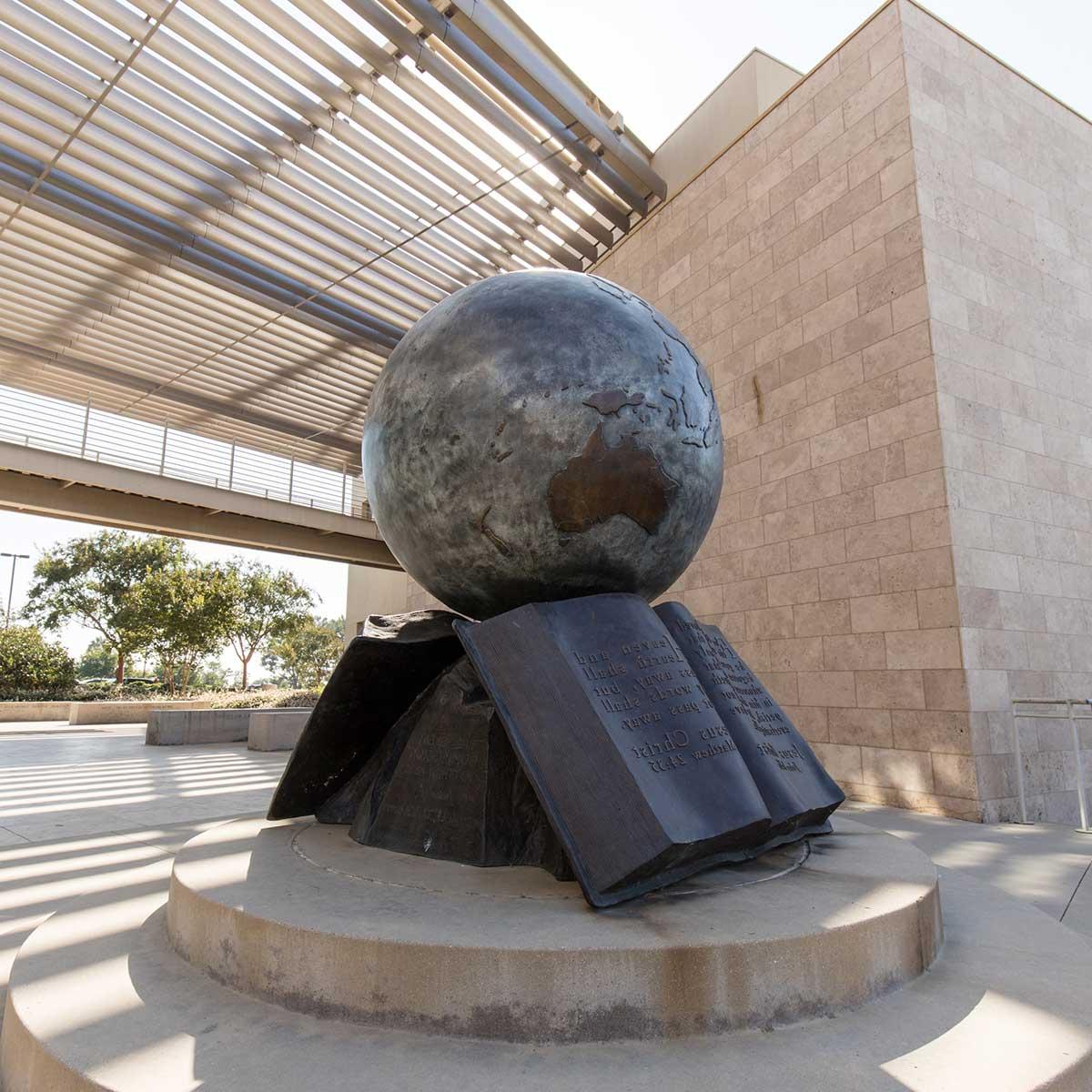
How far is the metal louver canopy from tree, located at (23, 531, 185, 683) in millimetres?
17915

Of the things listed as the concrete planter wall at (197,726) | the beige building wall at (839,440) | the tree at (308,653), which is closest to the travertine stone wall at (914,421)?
the beige building wall at (839,440)

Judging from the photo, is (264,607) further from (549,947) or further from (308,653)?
(549,947)

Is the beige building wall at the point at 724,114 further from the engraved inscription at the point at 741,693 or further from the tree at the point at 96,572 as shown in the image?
the tree at the point at 96,572

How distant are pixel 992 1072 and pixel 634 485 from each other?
235 centimetres

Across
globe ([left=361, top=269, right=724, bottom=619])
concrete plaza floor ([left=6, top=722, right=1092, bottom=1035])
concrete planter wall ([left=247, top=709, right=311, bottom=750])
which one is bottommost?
concrete plaza floor ([left=6, top=722, right=1092, bottom=1035])

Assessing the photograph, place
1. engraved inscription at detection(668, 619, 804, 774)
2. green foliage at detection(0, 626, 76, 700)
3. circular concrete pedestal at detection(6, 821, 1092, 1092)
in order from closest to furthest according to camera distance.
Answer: circular concrete pedestal at detection(6, 821, 1092, 1092) < engraved inscription at detection(668, 619, 804, 774) < green foliage at detection(0, 626, 76, 700)

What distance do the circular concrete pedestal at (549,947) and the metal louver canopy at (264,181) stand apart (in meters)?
11.6

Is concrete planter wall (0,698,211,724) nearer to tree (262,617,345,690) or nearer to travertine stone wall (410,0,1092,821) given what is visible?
travertine stone wall (410,0,1092,821)

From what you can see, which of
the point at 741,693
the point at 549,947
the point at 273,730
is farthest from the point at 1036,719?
the point at 273,730

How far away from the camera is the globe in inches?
131

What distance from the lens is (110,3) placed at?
9.87m

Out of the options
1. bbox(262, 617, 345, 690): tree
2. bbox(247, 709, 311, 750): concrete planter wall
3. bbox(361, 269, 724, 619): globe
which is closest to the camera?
bbox(361, 269, 724, 619): globe

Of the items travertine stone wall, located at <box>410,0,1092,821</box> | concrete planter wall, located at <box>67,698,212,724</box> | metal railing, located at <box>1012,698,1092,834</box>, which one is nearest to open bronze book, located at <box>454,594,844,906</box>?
metal railing, located at <box>1012,698,1092,834</box>

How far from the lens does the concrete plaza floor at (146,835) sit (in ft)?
13.9
